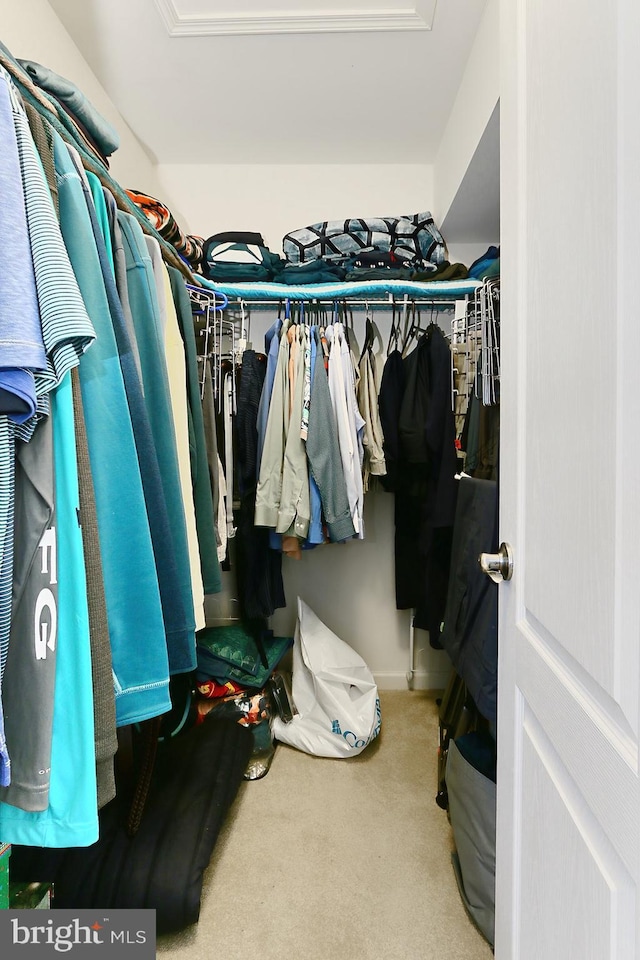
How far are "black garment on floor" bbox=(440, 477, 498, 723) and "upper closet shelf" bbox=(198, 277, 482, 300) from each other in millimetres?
955

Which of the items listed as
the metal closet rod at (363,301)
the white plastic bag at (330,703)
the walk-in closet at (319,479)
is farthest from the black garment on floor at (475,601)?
the metal closet rod at (363,301)

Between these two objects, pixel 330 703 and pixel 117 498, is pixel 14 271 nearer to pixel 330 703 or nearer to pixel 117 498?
pixel 117 498

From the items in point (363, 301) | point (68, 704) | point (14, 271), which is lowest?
point (68, 704)

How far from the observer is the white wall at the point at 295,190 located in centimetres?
224

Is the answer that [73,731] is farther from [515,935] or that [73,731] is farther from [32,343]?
[515,935]

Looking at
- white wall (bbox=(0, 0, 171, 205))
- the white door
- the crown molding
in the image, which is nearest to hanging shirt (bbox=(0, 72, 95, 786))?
the white door

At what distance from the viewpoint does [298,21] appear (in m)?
1.50

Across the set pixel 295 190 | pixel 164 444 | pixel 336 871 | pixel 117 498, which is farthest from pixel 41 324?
pixel 295 190

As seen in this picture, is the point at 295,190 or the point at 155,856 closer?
the point at 155,856

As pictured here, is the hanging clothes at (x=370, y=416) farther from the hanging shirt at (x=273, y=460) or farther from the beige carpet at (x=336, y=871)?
the beige carpet at (x=336, y=871)

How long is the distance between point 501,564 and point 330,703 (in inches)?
51.5

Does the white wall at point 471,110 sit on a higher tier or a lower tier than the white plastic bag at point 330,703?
higher

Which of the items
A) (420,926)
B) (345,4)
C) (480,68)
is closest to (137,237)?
(345,4)

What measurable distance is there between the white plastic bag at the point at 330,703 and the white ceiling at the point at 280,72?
2107mm
